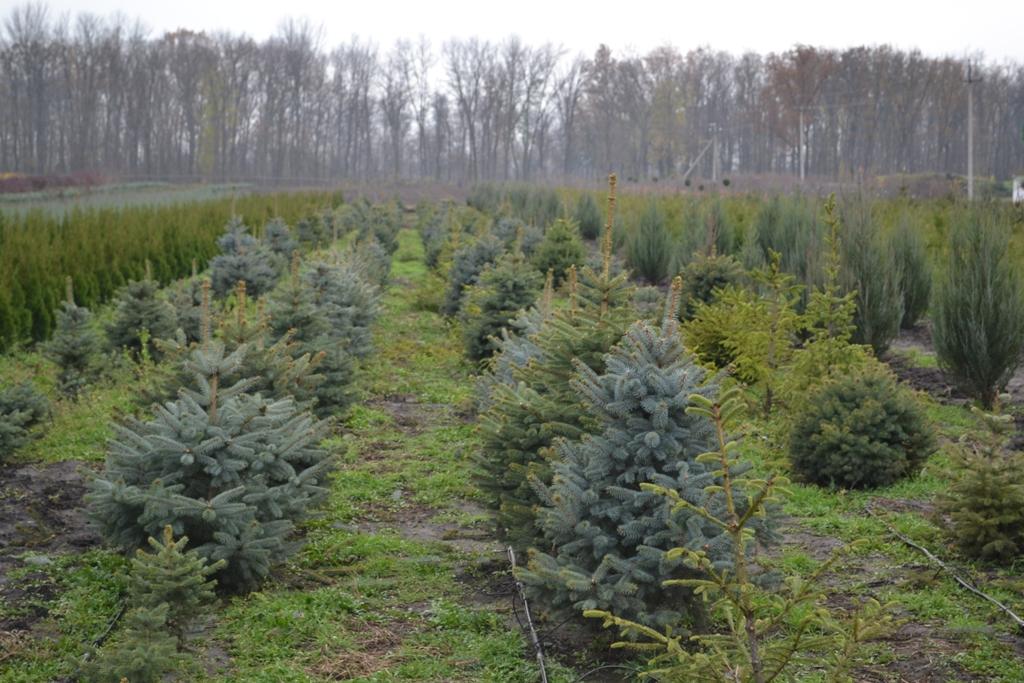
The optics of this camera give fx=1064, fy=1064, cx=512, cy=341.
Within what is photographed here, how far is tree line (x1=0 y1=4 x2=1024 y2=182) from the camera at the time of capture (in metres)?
58.4

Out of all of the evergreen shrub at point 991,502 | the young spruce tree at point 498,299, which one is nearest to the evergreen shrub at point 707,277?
the young spruce tree at point 498,299

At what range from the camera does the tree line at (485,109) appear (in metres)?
58.4

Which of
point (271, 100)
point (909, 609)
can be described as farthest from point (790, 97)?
point (909, 609)

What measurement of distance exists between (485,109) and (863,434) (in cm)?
6915

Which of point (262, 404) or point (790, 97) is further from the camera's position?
point (790, 97)

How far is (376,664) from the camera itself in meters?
4.57

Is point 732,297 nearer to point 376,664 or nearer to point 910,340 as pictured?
point 910,340

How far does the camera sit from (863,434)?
7.11m

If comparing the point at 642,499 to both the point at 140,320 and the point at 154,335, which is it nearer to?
the point at 154,335

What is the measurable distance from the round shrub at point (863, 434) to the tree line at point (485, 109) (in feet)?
152

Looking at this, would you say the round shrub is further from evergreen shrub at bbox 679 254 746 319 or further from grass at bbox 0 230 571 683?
evergreen shrub at bbox 679 254 746 319

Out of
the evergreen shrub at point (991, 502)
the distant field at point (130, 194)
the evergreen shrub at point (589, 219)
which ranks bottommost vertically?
the evergreen shrub at point (991, 502)

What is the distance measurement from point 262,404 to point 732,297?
233 inches

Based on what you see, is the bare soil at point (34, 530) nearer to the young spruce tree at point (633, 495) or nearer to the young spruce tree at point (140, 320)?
the young spruce tree at point (633, 495)
